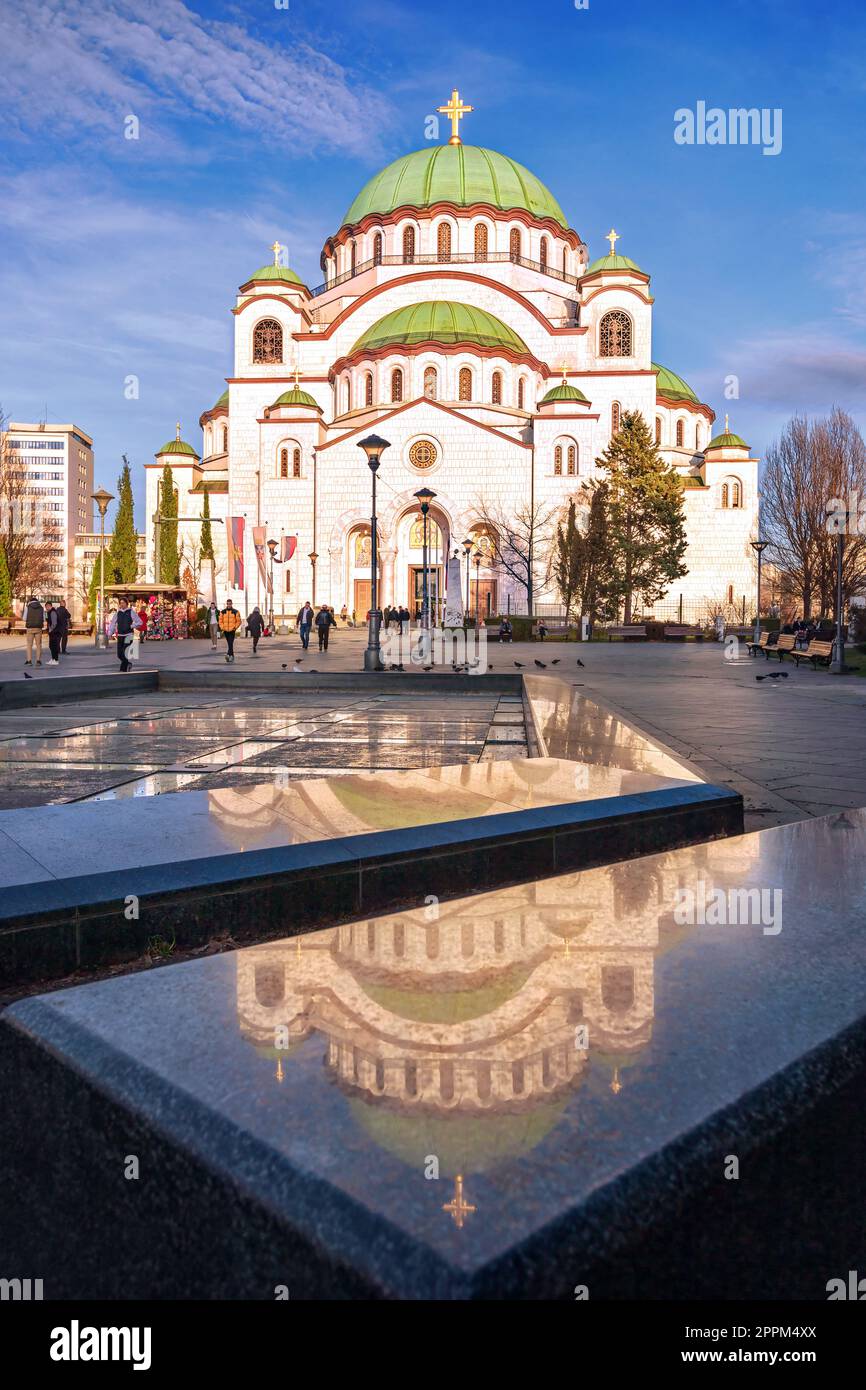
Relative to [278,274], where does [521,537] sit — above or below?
below

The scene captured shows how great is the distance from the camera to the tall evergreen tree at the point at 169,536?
5959 centimetres

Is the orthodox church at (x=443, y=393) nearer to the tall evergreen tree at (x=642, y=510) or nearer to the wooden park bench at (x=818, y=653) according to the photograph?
the tall evergreen tree at (x=642, y=510)

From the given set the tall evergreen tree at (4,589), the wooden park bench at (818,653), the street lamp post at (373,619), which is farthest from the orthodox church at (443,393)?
the street lamp post at (373,619)

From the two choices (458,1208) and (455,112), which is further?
(455,112)

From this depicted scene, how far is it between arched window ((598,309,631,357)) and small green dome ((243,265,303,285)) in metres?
18.8

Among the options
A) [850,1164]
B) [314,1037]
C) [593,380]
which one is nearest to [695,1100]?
[850,1164]

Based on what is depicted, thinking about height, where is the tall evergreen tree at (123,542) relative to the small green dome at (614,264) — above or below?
below

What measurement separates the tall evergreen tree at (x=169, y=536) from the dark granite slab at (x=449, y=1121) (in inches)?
2404

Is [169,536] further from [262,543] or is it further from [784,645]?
[784,645]

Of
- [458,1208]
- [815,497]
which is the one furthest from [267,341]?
[458,1208]

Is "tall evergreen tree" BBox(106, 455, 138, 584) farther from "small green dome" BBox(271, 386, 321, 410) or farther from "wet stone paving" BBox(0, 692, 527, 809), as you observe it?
"wet stone paving" BBox(0, 692, 527, 809)

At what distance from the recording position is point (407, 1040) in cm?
150

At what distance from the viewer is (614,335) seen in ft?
183

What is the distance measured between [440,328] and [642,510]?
14.9 meters
